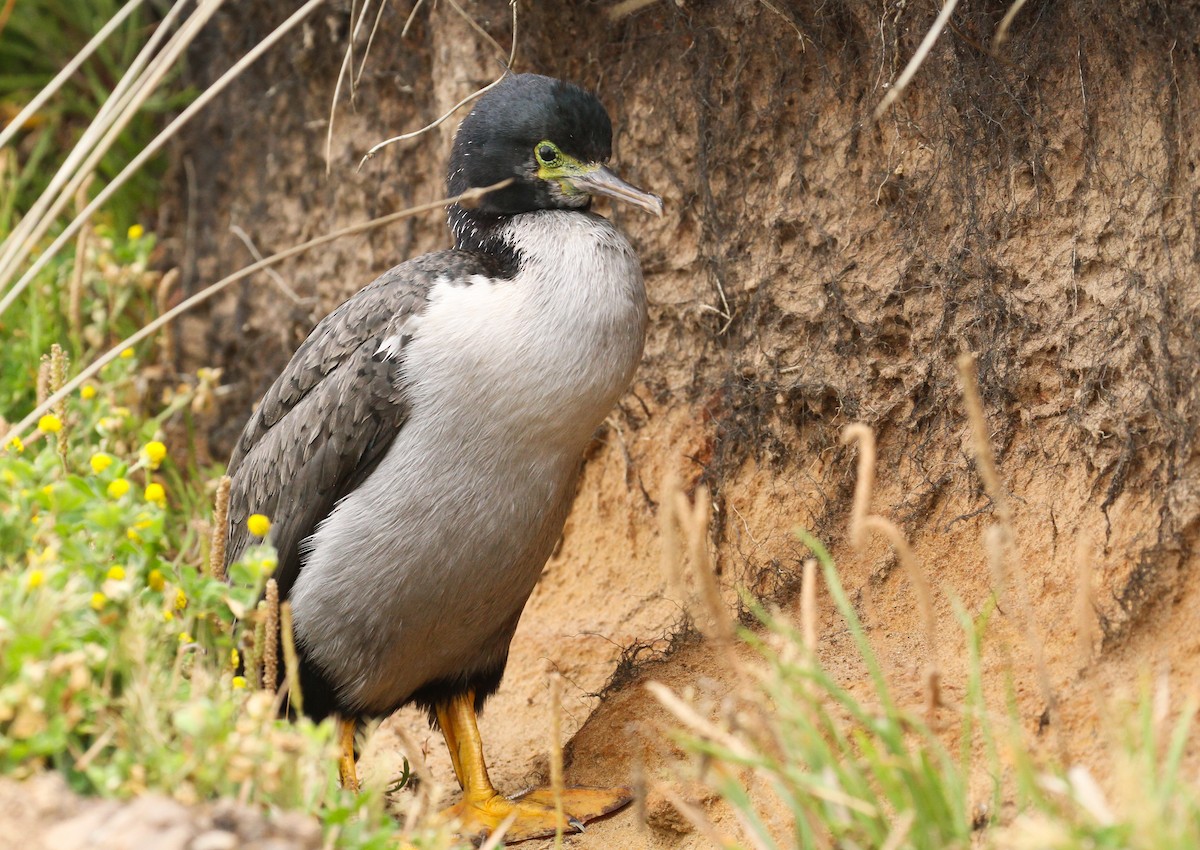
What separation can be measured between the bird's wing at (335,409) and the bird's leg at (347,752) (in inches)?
17.3

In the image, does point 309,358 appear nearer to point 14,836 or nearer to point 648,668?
point 648,668

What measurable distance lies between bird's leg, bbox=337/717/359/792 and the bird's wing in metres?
0.44

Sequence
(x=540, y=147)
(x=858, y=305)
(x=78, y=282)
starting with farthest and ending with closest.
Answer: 1. (x=858, y=305)
2. (x=78, y=282)
3. (x=540, y=147)

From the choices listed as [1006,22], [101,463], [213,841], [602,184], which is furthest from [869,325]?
[213,841]

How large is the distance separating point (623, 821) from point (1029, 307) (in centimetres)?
188

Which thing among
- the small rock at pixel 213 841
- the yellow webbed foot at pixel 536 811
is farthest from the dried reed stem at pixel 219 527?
the yellow webbed foot at pixel 536 811

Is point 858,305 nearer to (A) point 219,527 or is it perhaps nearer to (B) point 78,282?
(A) point 219,527

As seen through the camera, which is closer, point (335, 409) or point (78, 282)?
point (335, 409)

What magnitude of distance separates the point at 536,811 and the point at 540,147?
1.88 meters

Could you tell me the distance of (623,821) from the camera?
3826 mm

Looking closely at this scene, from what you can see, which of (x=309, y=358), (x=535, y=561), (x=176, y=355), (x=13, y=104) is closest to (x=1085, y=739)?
(x=535, y=561)

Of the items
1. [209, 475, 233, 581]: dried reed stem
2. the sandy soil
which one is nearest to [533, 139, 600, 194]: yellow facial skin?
the sandy soil

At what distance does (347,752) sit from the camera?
3881mm

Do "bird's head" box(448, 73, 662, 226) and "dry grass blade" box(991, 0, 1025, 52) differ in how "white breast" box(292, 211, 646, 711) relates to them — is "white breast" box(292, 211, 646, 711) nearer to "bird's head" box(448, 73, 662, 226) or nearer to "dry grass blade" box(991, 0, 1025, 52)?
"bird's head" box(448, 73, 662, 226)
